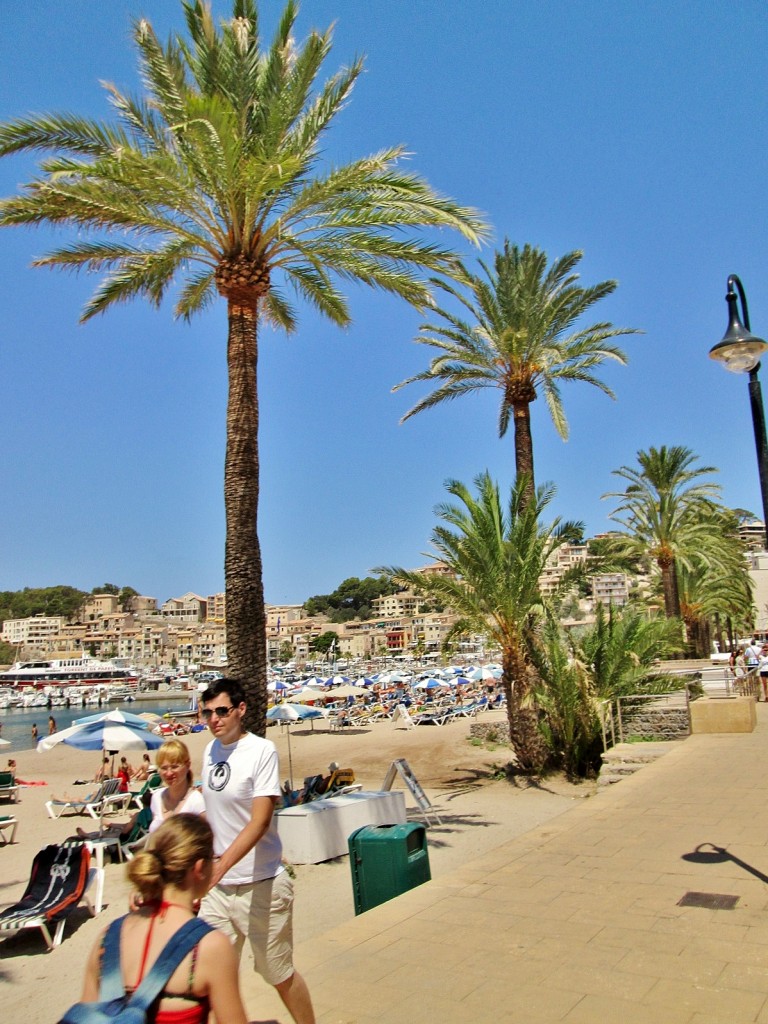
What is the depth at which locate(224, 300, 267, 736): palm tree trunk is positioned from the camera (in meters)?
9.30

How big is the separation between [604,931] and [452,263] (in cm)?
880

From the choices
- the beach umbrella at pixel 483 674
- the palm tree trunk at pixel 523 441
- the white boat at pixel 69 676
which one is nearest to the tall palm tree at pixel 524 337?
the palm tree trunk at pixel 523 441

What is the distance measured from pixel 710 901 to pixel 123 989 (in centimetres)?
459

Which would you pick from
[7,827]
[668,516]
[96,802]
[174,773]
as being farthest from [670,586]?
[174,773]

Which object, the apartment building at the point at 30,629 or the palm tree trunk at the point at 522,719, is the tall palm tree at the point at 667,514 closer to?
the palm tree trunk at the point at 522,719

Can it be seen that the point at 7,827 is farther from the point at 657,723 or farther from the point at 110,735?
the point at 657,723

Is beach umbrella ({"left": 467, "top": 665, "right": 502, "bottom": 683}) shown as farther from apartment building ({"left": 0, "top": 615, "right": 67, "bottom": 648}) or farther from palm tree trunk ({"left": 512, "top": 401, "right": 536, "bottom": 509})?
apartment building ({"left": 0, "top": 615, "right": 67, "bottom": 648})

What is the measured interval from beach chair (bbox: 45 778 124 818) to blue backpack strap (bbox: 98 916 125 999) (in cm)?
1271

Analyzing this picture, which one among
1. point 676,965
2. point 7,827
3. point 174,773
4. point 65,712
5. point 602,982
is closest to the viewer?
point 602,982

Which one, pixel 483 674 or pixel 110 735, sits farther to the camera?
pixel 483 674

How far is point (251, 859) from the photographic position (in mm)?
3441

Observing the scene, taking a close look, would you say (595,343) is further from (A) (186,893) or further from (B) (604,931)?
(A) (186,893)

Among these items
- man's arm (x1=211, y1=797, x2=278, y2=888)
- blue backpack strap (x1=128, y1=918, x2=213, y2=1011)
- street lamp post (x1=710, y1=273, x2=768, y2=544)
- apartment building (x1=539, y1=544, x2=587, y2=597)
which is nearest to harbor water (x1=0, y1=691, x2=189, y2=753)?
apartment building (x1=539, y1=544, x2=587, y2=597)

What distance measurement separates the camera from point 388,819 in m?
9.66
